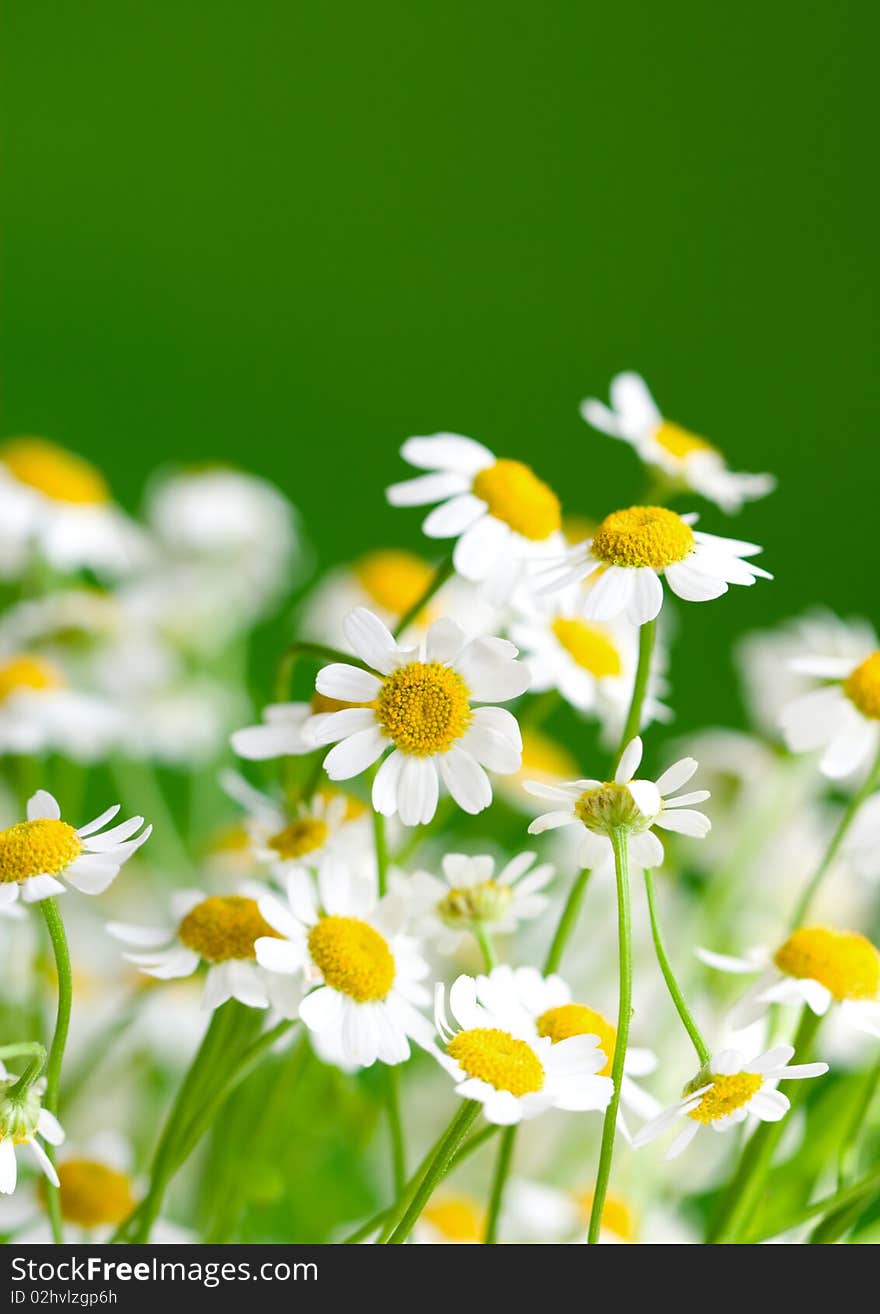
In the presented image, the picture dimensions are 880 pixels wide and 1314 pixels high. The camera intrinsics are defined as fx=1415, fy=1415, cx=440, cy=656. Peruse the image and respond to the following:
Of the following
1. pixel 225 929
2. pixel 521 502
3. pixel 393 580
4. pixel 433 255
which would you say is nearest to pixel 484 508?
pixel 521 502

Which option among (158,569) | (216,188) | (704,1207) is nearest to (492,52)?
(216,188)

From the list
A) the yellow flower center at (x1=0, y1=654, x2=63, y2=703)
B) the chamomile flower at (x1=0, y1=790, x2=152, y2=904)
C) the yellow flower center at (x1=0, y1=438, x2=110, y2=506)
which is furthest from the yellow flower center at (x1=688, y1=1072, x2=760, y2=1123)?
the yellow flower center at (x1=0, y1=438, x2=110, y2=506)

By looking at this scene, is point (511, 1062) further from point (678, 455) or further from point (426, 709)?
point (678, 455)

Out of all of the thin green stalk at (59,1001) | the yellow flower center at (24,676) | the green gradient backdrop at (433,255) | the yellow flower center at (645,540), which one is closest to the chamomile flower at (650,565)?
the yellow flower center at (645,540)

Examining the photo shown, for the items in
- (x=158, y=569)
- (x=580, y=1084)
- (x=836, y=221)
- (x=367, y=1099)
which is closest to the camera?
(x=580, y=1084)

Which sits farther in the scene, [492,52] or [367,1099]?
[492,52]

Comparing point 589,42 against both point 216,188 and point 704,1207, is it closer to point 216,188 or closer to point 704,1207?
point 216,188

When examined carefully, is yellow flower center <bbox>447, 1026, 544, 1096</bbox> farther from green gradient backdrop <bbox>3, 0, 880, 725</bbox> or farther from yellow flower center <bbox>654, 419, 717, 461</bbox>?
green gradient backdrop <bbox>3, 0, 880, 725</bbox>
